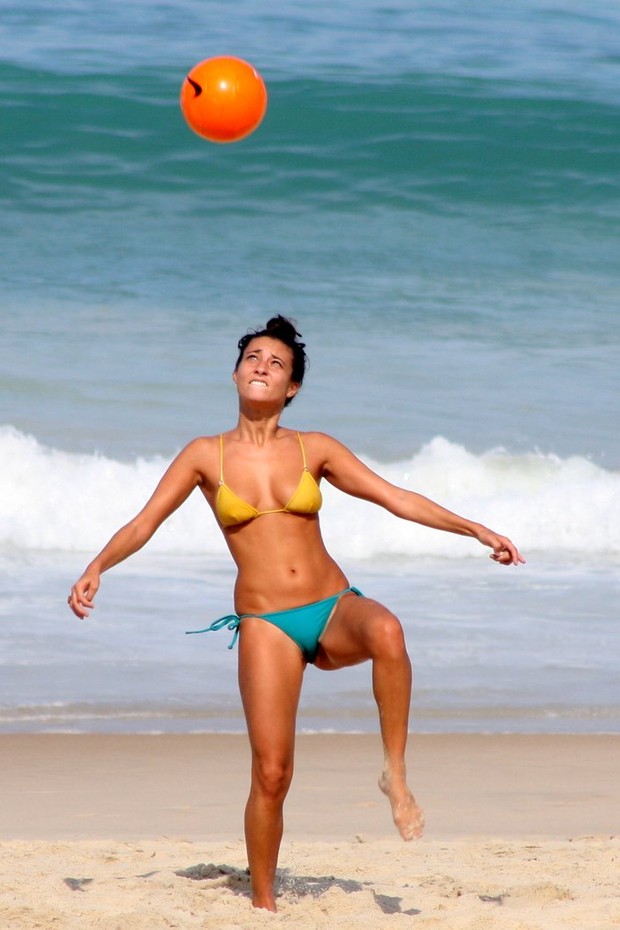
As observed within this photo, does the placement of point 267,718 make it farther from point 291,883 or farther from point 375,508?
point 375,508

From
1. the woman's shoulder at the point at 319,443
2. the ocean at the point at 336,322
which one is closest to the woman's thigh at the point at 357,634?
the woman's shoulder at the point at 319,443

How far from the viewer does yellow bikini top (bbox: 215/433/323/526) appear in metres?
4.69


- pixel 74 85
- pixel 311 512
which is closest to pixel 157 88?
pixel 74 85

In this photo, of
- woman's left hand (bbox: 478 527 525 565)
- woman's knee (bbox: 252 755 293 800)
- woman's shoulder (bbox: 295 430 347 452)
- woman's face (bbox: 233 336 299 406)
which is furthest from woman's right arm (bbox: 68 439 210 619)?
woman's left hand (bbox: 478 527 525 565)

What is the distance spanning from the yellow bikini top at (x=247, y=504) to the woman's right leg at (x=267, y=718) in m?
0.35

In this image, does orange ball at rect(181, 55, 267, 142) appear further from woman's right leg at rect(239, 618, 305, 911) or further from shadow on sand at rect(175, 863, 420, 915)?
shadow on sand at rect(175, 863, 420, 915)

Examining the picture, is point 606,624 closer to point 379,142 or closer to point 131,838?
point 131,838

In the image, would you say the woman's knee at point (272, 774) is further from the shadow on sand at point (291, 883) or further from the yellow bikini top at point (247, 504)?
the yellow bikini top at point (247, 504)

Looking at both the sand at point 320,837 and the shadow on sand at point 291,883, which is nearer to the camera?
the sand at point 320,837

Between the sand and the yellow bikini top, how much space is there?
1315 millimetres

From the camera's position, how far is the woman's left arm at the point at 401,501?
464 cm

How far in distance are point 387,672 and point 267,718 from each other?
42 cm

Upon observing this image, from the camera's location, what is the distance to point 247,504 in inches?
185

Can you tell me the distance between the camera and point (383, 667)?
4527 millimetres
